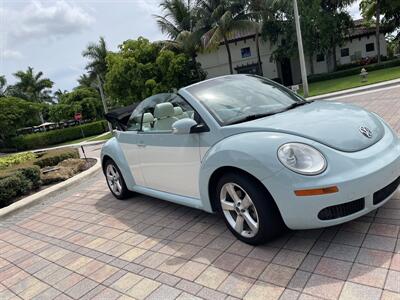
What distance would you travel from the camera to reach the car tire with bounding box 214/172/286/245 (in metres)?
2.97

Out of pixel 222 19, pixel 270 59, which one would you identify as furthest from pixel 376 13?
pixel 222 19

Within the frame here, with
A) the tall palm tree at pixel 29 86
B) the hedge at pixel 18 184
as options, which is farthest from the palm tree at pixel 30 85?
the hedge at pixel 18 184

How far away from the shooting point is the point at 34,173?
25.1ft

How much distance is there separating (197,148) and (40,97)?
6178 centimetres

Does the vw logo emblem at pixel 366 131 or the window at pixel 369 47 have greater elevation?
the window at pixel 369 47

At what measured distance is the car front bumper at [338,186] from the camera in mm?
2680

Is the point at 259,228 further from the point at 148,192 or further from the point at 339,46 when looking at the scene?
the point at 339,46

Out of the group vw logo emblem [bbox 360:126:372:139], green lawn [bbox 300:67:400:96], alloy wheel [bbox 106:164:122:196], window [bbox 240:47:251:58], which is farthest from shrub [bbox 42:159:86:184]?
window [bbox 240:47:251:58]

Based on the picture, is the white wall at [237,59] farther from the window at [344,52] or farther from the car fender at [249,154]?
the car fender at [249,154]

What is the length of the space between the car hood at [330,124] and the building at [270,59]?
104 feet

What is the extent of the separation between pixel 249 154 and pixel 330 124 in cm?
78

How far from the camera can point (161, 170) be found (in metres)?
4.26

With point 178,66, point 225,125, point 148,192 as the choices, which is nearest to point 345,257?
point 225,125

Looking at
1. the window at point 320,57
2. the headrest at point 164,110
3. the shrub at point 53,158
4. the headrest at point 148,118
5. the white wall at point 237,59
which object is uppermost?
the white wall at point 237,59
